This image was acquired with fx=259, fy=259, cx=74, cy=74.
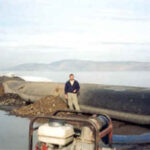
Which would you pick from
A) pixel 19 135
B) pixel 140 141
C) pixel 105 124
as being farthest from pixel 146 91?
pixel 105 124

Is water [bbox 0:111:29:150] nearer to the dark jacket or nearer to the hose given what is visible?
the dark jacket

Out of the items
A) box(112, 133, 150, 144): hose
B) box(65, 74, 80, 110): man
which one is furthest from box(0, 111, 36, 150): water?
box(112, 133, 150, 144): hose

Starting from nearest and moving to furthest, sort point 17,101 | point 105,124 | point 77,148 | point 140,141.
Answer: point 77,148 < point 105,124 < point 140,141 < point 17,101

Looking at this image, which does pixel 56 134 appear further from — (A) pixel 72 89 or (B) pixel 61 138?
(A) pixel 72 89

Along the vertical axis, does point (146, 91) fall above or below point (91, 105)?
above

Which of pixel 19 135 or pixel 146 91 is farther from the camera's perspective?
pixel 146 91

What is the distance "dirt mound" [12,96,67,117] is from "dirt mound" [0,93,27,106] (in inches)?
120

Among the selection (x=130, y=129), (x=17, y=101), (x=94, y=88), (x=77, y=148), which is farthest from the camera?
(x=17, y=101)

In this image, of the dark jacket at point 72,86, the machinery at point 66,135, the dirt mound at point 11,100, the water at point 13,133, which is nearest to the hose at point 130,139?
the water at point 13,133

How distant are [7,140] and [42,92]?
7571 mm

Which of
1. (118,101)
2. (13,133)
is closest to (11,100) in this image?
(118,101)

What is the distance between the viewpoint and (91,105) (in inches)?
444

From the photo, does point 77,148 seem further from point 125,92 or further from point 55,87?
point 55,87

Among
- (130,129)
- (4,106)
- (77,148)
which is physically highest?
(77,148)
